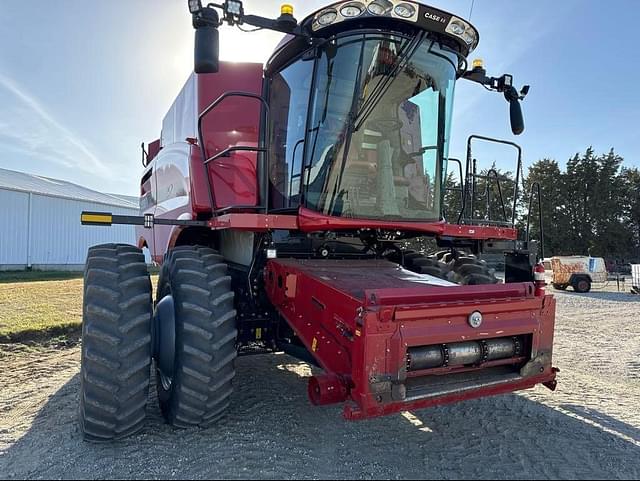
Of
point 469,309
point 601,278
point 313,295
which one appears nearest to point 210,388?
point 313,295

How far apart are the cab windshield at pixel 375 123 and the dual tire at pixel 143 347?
4.02ft

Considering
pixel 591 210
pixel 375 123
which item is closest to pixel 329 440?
pixel 375 123

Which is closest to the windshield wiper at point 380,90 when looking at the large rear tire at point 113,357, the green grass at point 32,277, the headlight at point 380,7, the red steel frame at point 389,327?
the headlight at point 380,7

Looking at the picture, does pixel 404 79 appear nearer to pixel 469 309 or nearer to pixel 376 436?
pixel 469 309

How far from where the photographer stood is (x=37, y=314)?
351 inches

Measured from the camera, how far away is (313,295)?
11.7 feet

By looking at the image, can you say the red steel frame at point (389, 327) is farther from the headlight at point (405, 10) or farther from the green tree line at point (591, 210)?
the green tree line at point (591, 210)

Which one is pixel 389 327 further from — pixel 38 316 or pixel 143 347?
pixel 38 316

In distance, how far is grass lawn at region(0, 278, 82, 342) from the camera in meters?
7.43

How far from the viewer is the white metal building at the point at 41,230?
2452 cm

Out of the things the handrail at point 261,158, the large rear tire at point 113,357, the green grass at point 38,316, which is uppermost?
the handrail at point 261,158

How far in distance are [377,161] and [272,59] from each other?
4.88 feet

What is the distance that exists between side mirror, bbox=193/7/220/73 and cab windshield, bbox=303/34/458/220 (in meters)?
0.92

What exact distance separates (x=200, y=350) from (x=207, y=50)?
85.5 inches
